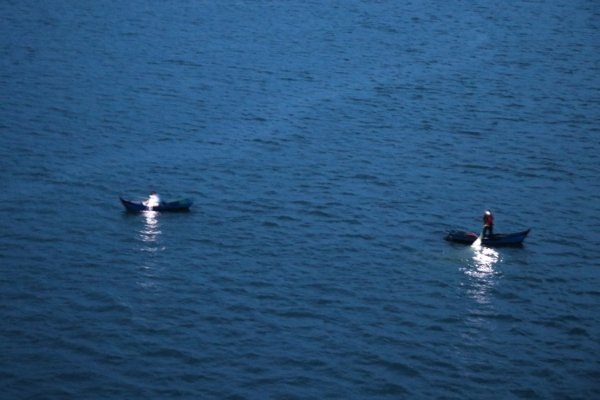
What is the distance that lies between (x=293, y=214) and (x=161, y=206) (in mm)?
10036

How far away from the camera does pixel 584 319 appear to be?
60.5 meters

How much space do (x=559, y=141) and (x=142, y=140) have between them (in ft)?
130

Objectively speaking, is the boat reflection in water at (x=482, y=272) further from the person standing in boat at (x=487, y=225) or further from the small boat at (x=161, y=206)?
the small boat at (x=161, y=206)

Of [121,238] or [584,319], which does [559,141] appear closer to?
[584,319]

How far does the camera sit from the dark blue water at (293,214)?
54094mm

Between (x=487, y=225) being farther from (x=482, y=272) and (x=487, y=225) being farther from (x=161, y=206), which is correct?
(x=161, y=206)

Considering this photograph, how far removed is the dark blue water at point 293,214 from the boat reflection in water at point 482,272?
0.52ft

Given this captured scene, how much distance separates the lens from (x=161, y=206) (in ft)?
238

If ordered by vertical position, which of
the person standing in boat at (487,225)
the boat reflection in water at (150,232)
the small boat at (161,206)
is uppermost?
the person standing in boat at (487,225)

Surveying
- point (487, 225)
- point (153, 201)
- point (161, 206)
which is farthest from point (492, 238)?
point (153, 201)

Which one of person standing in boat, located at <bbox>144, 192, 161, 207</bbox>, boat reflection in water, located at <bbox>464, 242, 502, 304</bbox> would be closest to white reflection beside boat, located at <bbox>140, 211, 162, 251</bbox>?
person standing in boat, located at <bbox>144, 192, 161, 207</bbox>

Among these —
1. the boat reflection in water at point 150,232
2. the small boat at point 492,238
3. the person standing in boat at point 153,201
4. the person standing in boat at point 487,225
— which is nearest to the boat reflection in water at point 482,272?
the small boat at point 492,238

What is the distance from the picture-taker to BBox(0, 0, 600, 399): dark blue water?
177 ft

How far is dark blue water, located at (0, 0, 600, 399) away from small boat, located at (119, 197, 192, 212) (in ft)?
1.96
